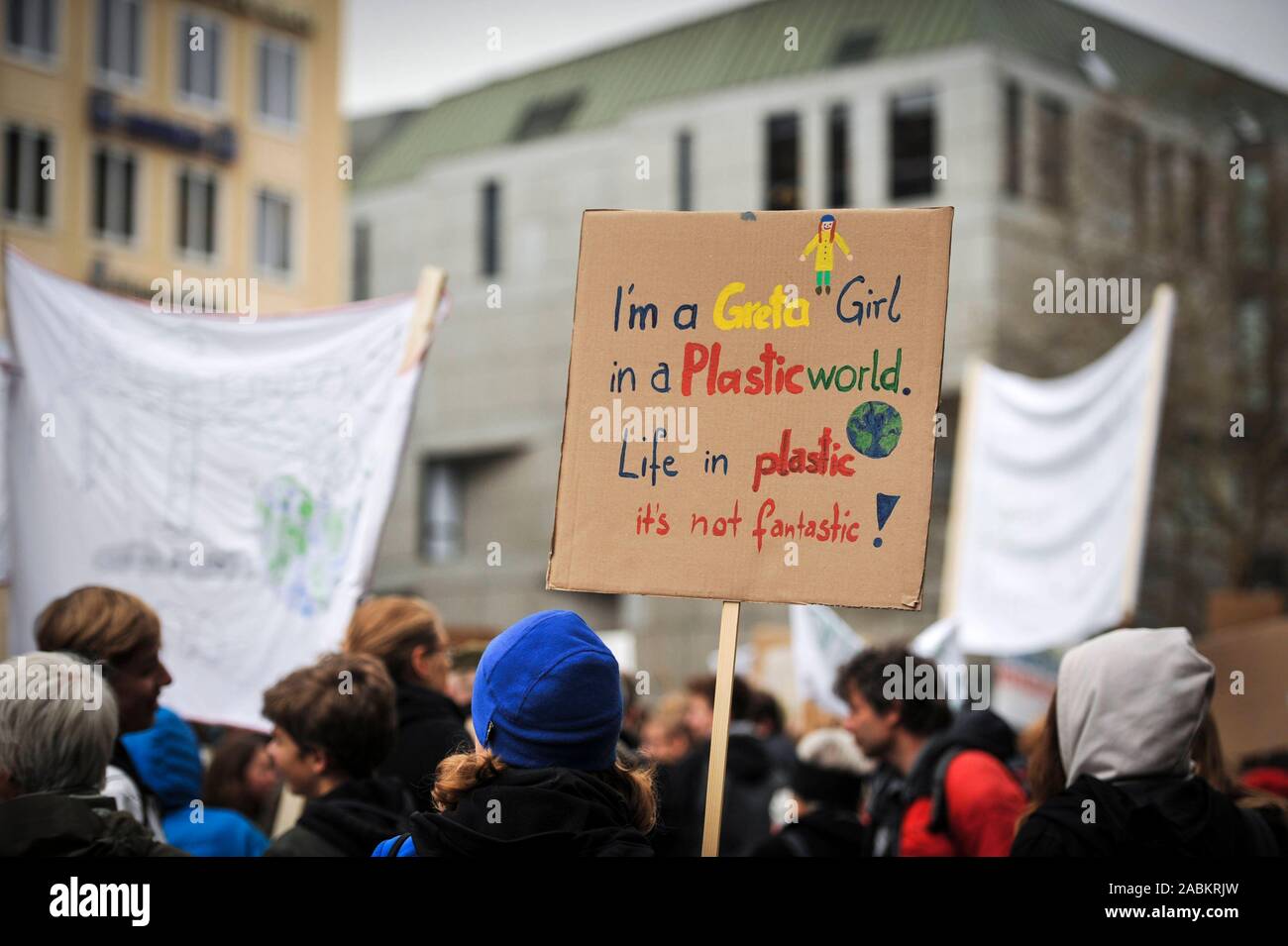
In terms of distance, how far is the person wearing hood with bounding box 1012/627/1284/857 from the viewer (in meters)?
3.44

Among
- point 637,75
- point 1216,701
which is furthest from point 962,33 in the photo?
point 1216,701

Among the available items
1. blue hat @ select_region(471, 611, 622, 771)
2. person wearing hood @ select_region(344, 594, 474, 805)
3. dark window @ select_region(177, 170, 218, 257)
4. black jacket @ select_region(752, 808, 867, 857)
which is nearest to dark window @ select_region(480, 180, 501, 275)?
dark window @ select_region(177, 170, 218, 257)

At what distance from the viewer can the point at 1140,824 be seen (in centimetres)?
345

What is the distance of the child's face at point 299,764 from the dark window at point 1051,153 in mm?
31064

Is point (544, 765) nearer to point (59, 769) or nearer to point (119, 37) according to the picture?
point (59, 769)

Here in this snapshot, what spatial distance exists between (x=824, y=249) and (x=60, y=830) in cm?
195

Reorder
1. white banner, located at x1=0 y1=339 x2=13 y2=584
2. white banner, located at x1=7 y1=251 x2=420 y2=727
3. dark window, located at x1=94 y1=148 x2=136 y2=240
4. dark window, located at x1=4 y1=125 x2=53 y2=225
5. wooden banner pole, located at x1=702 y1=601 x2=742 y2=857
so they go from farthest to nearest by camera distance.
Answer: dark window, located at x1=94 y1=148 x2=136 y2=240, dark window, located at x1=4 y1=125 x2=53 y2=225, white banner, located at x1=0 y1=339 x2=13 y2=584, white banner, located at x1=7 y1=251 x2=420 y2=727, wooden banner pole, located at x1=702 y1=601 x2=742 y2=857

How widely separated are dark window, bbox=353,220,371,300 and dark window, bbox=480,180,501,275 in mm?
3687

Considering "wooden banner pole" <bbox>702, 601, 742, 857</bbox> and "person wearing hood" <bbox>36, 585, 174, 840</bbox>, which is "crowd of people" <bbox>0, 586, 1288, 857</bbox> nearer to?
"person wearing hood" <bbox>36, 585, 174, 840</bbox>

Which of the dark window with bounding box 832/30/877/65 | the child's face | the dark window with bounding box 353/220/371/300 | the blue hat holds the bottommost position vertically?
the child's face

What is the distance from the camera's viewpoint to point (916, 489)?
3574 mm

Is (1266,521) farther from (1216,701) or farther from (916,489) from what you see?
(916,489)

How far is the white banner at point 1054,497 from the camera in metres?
8.43

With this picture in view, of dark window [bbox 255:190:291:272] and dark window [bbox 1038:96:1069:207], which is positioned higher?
dark window [bbox 1038:96:1069:207]
